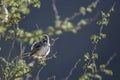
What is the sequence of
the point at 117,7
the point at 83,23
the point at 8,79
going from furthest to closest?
the point at 117,7 → the point at 8,79 → the point at 83,23

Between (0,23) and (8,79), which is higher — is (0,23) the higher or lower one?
the higher one

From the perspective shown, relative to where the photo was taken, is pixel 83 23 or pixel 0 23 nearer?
pixel 83 23

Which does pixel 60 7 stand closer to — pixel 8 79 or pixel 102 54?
pixel 102 54

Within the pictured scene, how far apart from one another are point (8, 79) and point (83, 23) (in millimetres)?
1786

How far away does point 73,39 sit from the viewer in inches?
693

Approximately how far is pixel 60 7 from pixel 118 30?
1.88 metres

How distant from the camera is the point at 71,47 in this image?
1752 centimetres

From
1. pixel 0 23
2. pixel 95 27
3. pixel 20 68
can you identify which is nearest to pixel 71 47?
pixel 95 27

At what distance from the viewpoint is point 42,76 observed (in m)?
15.9

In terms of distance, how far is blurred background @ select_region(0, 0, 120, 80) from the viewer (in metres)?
16.8

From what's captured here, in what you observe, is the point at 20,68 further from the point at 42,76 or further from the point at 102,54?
the point at 102,54

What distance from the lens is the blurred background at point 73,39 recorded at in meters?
16.8

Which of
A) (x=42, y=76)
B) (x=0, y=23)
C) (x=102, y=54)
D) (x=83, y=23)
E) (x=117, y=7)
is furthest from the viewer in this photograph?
(x=117, y=7)

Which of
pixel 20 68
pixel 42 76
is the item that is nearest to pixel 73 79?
pixel 42 76
